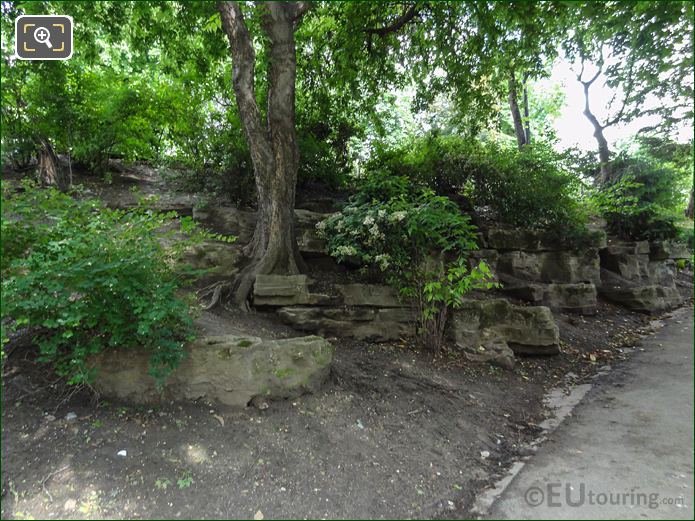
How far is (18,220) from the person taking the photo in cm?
310

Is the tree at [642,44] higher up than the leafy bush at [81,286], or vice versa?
the tree at [642,44]

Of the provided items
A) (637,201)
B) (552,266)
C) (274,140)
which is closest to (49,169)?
(274,140)

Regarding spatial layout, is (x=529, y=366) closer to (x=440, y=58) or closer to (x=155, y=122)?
(x=440, y=58)

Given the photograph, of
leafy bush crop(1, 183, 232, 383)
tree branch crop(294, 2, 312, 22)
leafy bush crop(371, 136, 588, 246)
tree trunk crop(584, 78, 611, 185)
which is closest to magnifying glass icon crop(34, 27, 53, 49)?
leafy bush crop(1, 183, 232, 383)

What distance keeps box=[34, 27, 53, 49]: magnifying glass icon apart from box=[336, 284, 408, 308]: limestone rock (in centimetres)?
390

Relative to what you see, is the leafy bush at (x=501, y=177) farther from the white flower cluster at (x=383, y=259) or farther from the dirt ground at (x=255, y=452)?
the dirt ground at (x=255, y=452)

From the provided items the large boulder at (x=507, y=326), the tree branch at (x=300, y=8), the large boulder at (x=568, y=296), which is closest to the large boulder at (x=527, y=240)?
the large boulder at (x=568, y=296)

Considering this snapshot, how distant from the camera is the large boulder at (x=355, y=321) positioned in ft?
17.6

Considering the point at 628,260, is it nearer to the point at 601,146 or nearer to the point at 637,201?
the point at 637,201

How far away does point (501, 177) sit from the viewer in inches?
314

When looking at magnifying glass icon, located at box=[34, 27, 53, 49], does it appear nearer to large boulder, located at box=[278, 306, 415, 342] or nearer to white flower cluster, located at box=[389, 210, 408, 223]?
large boulder, located at box=[278, 306, 415, 342]

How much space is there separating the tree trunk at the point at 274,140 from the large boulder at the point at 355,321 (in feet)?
2.14

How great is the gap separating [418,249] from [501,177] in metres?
3.45

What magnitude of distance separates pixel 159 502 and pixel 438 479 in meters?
1.92
